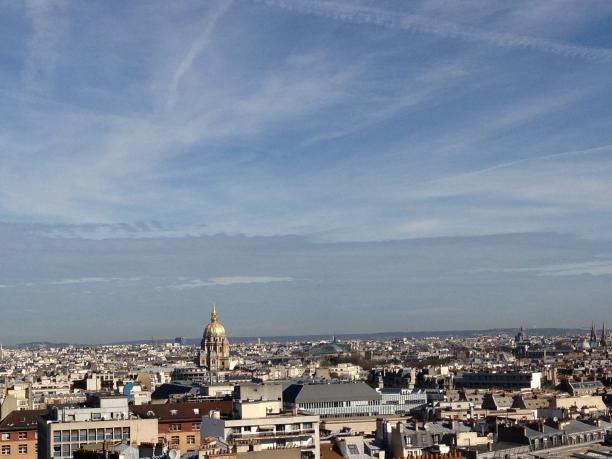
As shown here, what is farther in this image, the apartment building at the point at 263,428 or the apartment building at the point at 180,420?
the apartment building at the point at 180,420

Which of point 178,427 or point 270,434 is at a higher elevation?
point 178,427

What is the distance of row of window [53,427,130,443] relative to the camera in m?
65.1

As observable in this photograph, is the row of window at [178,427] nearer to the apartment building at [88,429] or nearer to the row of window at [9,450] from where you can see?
the apartment building at [88,429]

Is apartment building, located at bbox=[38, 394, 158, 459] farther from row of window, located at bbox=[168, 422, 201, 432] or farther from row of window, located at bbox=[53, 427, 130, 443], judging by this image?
row of window, located at bbox=[168, 422, 201, 432]

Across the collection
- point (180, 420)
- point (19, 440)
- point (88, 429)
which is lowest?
point (19, 440)

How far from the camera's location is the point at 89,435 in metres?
65.7

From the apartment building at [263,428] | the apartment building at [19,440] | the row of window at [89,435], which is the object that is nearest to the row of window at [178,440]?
the apartment building at [263,428]

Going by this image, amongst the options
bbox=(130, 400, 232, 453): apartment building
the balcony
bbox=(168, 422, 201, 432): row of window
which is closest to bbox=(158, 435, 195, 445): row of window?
bbox=(130, 400, 232, 453): apartment building

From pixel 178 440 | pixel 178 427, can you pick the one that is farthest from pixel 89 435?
pixel 178 427

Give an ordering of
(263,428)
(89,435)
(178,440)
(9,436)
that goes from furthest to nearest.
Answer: (9,436)
(178,440)
(263,428)
(89,435)

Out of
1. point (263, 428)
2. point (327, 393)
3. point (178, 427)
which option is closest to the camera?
point (263, 428)

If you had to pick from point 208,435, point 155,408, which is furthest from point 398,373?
point 208,435

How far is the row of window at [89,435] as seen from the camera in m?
65.1

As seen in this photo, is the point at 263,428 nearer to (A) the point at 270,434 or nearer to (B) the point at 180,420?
(A) the point at 270,434
